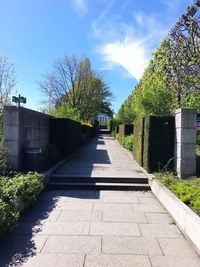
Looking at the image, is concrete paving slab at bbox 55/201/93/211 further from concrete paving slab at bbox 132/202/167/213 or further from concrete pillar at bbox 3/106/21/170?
concrete pillar at bbox 3/106/21/170

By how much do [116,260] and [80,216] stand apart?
210cm

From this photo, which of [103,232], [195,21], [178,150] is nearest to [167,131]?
[178,150]

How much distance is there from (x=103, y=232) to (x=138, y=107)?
51.3 ft

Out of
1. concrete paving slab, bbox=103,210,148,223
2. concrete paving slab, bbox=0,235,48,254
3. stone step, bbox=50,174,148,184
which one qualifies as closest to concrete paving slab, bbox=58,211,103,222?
concrete paving slab, bbox=103,210,148,223

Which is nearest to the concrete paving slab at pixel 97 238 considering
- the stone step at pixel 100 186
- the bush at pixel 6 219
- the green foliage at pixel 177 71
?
the bush at pixel 6 219

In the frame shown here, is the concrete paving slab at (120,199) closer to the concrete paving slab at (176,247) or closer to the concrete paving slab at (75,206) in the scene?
the concrete paving slab at (75,206)

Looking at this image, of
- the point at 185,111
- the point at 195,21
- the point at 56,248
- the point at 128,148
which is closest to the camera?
the point at 56,248

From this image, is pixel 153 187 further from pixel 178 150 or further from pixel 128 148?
pixel 128 148

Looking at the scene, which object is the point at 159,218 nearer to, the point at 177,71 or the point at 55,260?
the point at 55,260

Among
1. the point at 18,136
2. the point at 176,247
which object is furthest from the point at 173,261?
the point at 18,136

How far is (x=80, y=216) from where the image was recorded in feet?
20.4

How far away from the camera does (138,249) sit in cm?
462

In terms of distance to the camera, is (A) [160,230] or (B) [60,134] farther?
(B) [60,134]

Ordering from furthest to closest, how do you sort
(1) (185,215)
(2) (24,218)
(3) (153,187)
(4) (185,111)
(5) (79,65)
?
1. (5) (79,65)
2. (4) (185,111)
3. (3) (153,187)
4. (2) (24,218)
5. (1) (185,215)
